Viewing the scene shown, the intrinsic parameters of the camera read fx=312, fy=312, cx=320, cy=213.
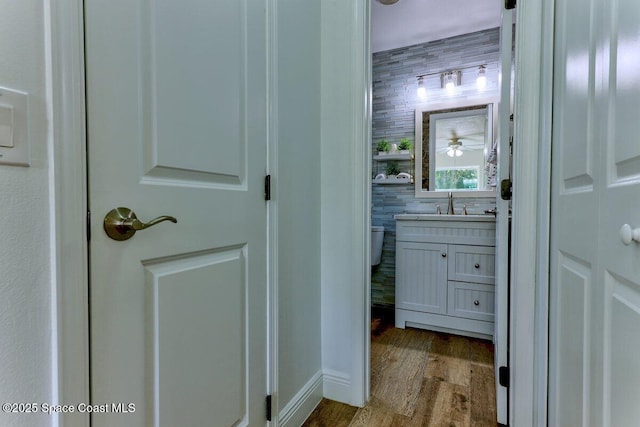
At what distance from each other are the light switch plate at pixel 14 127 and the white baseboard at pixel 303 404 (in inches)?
46.9

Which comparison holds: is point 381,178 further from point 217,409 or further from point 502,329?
point 217,409

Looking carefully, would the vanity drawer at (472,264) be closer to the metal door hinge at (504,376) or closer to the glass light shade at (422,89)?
the metal door hinge at (504,376)

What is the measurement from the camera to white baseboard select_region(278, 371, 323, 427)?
128cm

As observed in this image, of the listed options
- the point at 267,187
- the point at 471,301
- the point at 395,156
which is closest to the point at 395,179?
the point at 395,156

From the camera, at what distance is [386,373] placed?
1808 millimetres

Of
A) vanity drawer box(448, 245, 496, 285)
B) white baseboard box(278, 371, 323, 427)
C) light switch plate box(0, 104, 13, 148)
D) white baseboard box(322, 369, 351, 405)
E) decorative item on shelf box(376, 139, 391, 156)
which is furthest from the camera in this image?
decorative item on shelf box(376, 139, 391, 156)

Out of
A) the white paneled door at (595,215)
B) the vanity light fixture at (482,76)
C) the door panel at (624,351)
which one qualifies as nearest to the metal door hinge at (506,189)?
the white paneled door at (595,215)

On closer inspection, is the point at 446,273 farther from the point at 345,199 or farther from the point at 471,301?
the point at 345,199

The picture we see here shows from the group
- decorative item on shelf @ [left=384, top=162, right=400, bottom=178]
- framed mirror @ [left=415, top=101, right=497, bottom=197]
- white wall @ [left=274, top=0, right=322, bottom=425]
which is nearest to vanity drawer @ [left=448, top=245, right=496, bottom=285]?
framed mirror @ [left=415, top=101, right=497, bottom=197]

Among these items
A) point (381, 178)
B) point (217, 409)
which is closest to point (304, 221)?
point (217, 409)

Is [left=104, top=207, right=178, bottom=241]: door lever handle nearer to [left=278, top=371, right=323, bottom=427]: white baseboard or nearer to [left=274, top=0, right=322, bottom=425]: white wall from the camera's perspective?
[left=274, top=0, right=322, bottom=425]: white wall

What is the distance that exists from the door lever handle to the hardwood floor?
1.19 metres

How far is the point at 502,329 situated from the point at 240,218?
1.20 meters

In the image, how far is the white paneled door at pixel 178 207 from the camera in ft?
2.11
